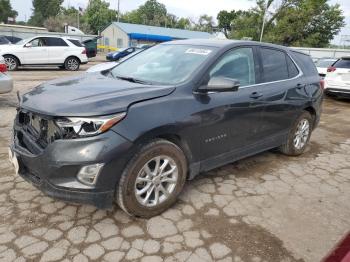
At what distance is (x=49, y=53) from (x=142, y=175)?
13.9m

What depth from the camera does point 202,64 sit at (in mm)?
3525

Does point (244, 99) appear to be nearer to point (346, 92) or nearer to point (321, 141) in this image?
point (321, 141)

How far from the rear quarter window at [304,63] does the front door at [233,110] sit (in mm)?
1231

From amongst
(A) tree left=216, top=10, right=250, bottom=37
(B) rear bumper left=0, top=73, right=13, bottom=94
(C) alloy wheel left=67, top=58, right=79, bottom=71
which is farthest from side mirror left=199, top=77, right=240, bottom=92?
(A) tree left=216, top=10, right=250, bottom=37

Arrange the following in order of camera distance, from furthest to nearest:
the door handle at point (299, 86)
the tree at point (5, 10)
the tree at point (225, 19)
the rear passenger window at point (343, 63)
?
the tree at point (225, 19) → the tree at point (5, 10) → the rear passenger window at point (343, 63) → the door handle at point (299, 86)

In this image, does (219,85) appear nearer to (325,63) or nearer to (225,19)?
(325,63)

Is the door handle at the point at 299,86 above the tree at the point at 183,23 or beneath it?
beneath

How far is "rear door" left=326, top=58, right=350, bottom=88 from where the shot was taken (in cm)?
1095

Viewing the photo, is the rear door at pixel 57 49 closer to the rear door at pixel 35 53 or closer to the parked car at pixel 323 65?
the rear door at pixel 35 53

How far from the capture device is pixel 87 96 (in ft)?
9.80

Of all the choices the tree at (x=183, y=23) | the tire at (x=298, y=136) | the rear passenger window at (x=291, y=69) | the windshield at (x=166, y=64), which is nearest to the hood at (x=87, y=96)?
the windshield at (x=166, y=64)

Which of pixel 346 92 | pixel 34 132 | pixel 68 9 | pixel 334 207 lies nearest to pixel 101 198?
→ pixel 34 132

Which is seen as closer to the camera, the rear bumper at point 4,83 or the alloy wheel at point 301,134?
the alloy wheel at point 301,134

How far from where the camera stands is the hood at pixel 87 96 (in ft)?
9.12
